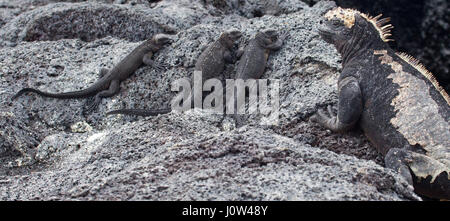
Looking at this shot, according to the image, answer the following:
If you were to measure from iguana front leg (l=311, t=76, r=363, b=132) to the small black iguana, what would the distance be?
1294 mm

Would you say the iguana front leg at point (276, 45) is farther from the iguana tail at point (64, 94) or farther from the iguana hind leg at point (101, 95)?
the iguana tail at point (64, 94)

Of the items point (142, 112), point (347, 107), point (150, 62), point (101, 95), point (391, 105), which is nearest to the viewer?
point (391, 105)

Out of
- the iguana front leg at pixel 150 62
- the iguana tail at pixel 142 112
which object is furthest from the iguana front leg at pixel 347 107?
the iguana front leg at pixel 150 62

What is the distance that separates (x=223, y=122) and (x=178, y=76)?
3.25ft

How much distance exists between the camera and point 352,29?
4.05 metres

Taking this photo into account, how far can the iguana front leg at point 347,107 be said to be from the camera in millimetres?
3771

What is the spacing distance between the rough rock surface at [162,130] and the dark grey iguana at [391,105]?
20 cm

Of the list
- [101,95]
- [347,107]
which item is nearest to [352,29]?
[347,107]

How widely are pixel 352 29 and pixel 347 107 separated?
673 millimetres

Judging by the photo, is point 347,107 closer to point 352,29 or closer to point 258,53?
point 352,29

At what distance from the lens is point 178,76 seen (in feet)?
17.2

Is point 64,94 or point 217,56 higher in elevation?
point 217,56

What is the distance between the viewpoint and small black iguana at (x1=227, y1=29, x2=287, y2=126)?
5085 millimetres
